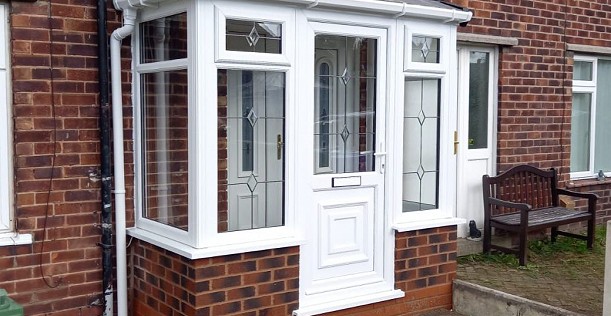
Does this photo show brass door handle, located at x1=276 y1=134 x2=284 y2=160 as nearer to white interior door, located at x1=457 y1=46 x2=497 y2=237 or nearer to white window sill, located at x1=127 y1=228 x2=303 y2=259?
white window sill, located at x1=127 y1=228 x2=303 y2=259

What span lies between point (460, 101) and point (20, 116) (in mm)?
4214

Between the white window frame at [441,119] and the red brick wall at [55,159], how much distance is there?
86.2 inches

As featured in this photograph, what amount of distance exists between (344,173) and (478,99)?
263 cm

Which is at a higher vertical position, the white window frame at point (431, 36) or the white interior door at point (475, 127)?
the white window frame at point (431, 36)

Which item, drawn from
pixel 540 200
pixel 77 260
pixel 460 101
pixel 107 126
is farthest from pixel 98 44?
pixel 540 200

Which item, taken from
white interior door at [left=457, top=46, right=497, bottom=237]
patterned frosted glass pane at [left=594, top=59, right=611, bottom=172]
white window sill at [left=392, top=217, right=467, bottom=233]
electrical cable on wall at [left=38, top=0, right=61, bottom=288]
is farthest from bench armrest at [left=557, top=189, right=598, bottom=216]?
electrical cable on wall at [left=38, top=0, right=61, bottom=288]

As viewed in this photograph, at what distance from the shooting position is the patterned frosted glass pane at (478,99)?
24.0ft

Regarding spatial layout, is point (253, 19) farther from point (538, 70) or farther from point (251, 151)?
point (538, 70)

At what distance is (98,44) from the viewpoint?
4.99 m

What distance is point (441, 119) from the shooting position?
576 cm

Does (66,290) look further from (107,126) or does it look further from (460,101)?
(460,101)

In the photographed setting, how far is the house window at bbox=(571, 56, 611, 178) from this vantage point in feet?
27.8

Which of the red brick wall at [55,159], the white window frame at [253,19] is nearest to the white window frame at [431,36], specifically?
the white window frame at [253,19]

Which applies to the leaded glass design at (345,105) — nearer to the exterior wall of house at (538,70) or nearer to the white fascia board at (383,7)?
the white fascia board at (383,7)
